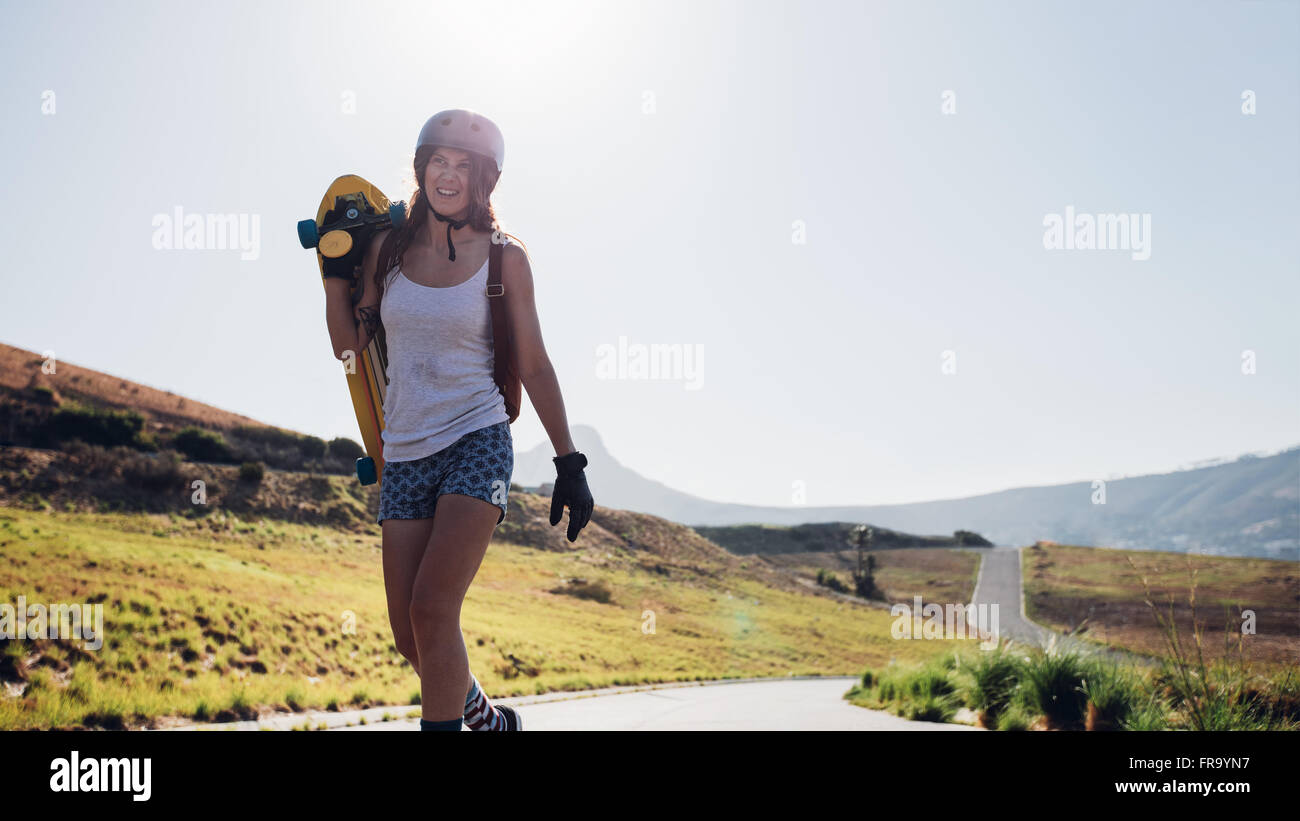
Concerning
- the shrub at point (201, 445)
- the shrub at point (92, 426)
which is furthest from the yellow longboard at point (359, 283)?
the shrub at point (201, 445)

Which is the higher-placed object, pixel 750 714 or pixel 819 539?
pixel 750 714

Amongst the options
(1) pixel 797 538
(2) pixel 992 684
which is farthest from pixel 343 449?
(1) pixel 797 538

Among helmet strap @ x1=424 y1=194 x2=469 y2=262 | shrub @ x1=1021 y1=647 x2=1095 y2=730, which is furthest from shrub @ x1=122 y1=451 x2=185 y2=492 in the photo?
helmet strap @ x1=424 y1=194 x2=469 y2=262

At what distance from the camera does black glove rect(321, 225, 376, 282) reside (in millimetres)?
2898

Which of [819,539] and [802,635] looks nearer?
[802,635]

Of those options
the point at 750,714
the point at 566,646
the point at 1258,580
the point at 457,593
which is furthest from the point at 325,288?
the point at 566,646

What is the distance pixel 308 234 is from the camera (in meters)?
2.95

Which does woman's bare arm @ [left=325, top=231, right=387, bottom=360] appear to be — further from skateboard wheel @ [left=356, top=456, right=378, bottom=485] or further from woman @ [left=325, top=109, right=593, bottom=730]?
skateboard wheel @ [left=356, top=456, right=378, bottom=485]

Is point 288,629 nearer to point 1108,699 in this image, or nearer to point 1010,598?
point 1108,699

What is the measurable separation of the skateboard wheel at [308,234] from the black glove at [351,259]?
10 cm
